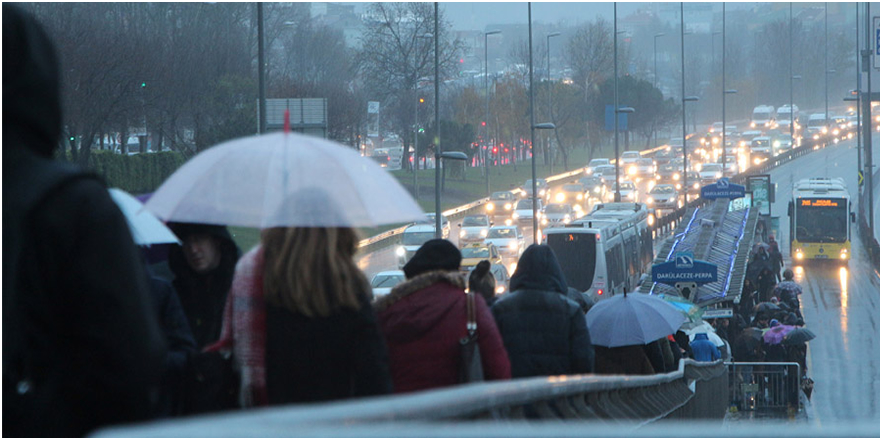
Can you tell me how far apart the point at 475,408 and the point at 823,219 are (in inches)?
1767

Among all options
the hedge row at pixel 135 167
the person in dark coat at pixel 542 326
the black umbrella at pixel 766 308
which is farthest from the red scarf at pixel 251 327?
the hedge row at pixel 135 167

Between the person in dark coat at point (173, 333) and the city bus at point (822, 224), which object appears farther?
the city bus at point (822, 224)

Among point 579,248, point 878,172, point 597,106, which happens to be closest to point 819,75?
point 597,106

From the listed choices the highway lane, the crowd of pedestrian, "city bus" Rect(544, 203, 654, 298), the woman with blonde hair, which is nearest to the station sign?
the highway lane

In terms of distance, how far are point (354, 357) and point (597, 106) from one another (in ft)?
326

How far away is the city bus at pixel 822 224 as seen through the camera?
4631 cm

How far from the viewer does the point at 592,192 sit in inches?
2867

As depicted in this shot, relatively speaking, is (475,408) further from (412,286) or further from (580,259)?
(580,259)

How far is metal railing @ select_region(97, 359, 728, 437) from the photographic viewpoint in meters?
2.43

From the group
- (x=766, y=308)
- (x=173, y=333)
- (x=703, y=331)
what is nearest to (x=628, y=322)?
(x=173, y=333)

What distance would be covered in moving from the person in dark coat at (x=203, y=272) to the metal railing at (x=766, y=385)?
49.9 feet

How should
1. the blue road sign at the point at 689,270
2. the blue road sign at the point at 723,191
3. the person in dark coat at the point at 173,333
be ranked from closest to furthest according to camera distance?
the person in dark coat at the point at 173,333, the blue road sign at the point at 689,270, the blue road sign at the point at 723,191

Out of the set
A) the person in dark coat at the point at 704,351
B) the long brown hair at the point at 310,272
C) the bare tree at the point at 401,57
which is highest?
the bare tree at the point at 401,57

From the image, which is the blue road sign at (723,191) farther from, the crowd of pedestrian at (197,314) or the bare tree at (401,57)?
the crowd of pedestrian at (197,314)
